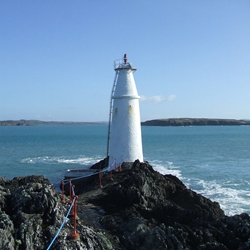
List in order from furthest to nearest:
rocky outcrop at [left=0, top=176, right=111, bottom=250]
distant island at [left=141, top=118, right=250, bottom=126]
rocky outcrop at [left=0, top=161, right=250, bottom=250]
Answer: distant island at [left=141, top=118, right=250, bottom=126], rocky outcrop at [left=0, top=161, right=250, bottom=250], rocky outcrop at [left=0, top=176, right=111, bottom=250]

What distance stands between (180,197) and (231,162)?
22.2 metres

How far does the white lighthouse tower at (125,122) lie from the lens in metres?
19.5

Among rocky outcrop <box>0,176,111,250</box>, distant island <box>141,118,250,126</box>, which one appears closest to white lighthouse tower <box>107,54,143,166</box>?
rocky outcrop <box>0,176,111,250</box>

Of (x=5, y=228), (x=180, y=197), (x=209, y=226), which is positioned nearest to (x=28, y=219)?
(x=5, y=228)

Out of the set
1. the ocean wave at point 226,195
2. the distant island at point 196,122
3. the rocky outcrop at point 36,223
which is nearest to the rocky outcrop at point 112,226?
the rocky outcrop at point 36,223

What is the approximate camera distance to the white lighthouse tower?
19.5m

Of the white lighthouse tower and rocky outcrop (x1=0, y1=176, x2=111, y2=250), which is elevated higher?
the white lighthouse tower

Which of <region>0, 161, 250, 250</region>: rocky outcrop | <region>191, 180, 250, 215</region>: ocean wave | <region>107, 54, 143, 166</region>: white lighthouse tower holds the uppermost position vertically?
<region>107, 54, 143, 166</region>: white lighthouse tower

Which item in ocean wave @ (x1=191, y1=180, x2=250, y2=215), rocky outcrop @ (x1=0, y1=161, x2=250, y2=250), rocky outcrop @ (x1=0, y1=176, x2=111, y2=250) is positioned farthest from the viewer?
ocean wave @ (x1=191, y1=180, x2=250, y2=215)

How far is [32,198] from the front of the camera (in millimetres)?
8219

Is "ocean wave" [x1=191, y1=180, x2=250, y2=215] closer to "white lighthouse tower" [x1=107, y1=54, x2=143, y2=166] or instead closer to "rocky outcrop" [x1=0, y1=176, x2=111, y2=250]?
"white lighthouse tower" [x1=107, y1=54, x2=143, y2=166]

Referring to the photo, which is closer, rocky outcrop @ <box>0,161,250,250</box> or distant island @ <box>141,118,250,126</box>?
rocky outcrop @ <box>0,161,250,250</box>

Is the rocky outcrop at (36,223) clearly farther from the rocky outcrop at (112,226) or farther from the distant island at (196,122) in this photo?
the distant island at (196,122)

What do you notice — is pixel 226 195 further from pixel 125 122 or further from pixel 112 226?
pixel 112 226
